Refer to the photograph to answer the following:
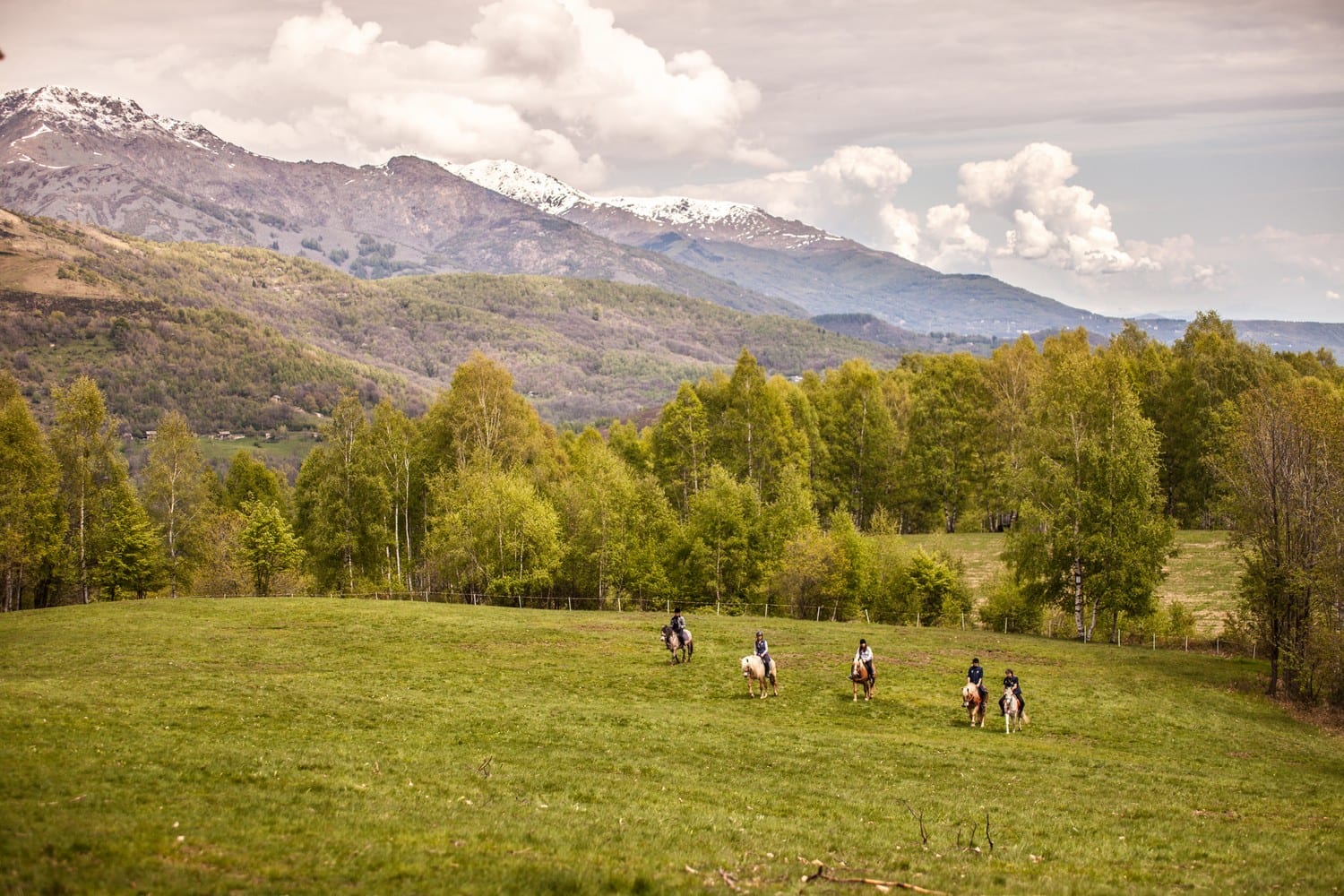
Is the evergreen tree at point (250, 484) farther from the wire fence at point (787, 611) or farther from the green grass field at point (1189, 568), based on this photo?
the green grass field at point (1189, 568)

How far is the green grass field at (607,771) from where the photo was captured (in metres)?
15.0

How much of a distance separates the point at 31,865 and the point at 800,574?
182 ft

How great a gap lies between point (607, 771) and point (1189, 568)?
64.6 meters

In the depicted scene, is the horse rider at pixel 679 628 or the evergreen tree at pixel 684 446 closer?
the horse rider at pixel 679 628

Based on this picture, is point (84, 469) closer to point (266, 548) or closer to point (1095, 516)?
point (266, 548)

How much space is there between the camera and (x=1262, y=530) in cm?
4200

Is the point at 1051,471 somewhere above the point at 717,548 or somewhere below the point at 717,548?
above

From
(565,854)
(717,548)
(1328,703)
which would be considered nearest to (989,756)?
(565,854)

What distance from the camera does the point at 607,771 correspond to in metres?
23.8

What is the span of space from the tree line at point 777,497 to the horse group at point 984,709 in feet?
51.5

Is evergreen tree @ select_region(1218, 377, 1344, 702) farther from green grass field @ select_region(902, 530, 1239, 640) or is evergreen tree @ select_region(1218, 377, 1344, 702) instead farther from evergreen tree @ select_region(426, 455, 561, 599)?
evergreen tree @ select_region(426, 455, 561, 599)

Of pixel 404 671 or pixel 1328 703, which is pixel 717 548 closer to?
pixel 404 671

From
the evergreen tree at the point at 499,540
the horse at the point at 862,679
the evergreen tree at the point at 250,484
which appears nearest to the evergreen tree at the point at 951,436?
the evergreen tree at the point at 499,540

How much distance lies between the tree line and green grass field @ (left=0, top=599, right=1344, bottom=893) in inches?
399
